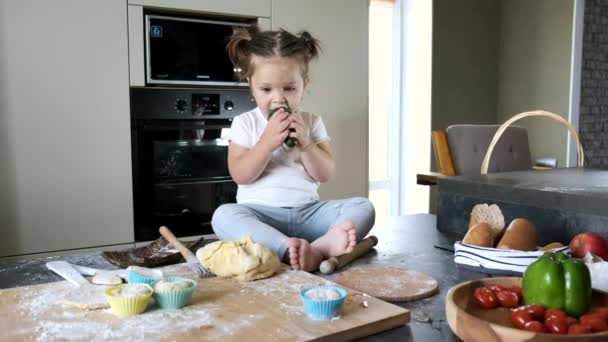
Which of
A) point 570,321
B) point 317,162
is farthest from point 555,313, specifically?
point 317,162

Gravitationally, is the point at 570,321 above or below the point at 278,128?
below

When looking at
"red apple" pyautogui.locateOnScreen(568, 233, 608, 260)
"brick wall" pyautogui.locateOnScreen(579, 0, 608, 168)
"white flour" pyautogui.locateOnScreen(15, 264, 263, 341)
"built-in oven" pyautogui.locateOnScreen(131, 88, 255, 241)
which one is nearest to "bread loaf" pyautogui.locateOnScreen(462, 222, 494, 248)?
"red apple" pyautogui.locateOnScreen(568, 233, 608, 260)

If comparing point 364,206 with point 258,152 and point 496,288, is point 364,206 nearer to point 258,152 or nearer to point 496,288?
point 258,152

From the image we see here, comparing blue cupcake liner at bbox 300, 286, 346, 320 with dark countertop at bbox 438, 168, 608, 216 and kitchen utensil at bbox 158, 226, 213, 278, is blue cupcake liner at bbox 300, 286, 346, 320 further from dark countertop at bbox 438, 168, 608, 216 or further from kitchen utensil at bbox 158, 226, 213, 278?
dark countertop at bbox 438, 168, 608, 216

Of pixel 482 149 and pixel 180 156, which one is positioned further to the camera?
pixel 482 149

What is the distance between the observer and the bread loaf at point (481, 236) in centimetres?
119

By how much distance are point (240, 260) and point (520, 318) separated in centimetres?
48

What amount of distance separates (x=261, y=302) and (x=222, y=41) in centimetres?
168

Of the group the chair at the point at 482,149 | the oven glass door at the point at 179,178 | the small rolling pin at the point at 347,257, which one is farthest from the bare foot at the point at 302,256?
the chair at the point at 482,149

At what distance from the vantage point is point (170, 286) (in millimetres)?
817

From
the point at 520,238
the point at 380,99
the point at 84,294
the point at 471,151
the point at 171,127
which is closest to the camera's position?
the point at 84,294

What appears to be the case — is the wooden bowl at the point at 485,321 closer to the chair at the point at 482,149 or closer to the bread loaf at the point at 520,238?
the bread loaf at the point at 520,238

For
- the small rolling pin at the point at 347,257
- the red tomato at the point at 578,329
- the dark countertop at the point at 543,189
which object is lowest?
the small rolling pin at the point at 347,257

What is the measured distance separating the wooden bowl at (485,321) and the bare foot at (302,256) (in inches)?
15.1
